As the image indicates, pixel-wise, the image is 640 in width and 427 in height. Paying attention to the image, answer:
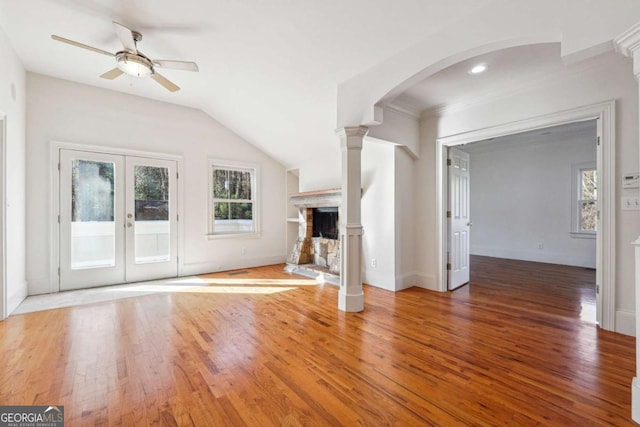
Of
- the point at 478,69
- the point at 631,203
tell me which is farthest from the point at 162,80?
the point at 631,203

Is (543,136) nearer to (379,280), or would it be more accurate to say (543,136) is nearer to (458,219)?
(458,219)

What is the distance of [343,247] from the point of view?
11.1 feet

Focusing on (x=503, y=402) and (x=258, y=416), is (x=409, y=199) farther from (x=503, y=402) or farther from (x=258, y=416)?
(x=258, y=416)

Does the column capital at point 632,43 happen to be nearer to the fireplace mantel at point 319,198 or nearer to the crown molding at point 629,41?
the crown molding at point 629,41

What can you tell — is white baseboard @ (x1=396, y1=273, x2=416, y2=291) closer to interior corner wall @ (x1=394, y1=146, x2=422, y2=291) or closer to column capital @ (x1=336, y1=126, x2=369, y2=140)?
interior corner wall @ (x1=394, y1=146, x2=422, y2=291)

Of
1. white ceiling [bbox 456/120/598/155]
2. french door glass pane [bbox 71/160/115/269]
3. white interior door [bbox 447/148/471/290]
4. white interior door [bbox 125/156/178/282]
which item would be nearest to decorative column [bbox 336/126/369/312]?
white interior door [bbox 447/148/471/290]

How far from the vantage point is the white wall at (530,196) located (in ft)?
19.2

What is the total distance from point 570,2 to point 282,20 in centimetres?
220

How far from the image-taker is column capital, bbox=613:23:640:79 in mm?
1562

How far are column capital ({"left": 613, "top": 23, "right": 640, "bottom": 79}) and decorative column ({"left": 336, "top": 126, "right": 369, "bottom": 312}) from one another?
2038 millimetres

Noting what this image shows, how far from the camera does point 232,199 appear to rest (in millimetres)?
5785

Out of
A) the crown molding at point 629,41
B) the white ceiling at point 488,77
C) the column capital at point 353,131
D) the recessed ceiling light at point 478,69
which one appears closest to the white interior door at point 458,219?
the white ceiling at point 488,77

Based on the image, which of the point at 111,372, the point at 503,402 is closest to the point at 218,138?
the point at 111,372

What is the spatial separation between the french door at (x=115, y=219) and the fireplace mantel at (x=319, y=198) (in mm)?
2223
